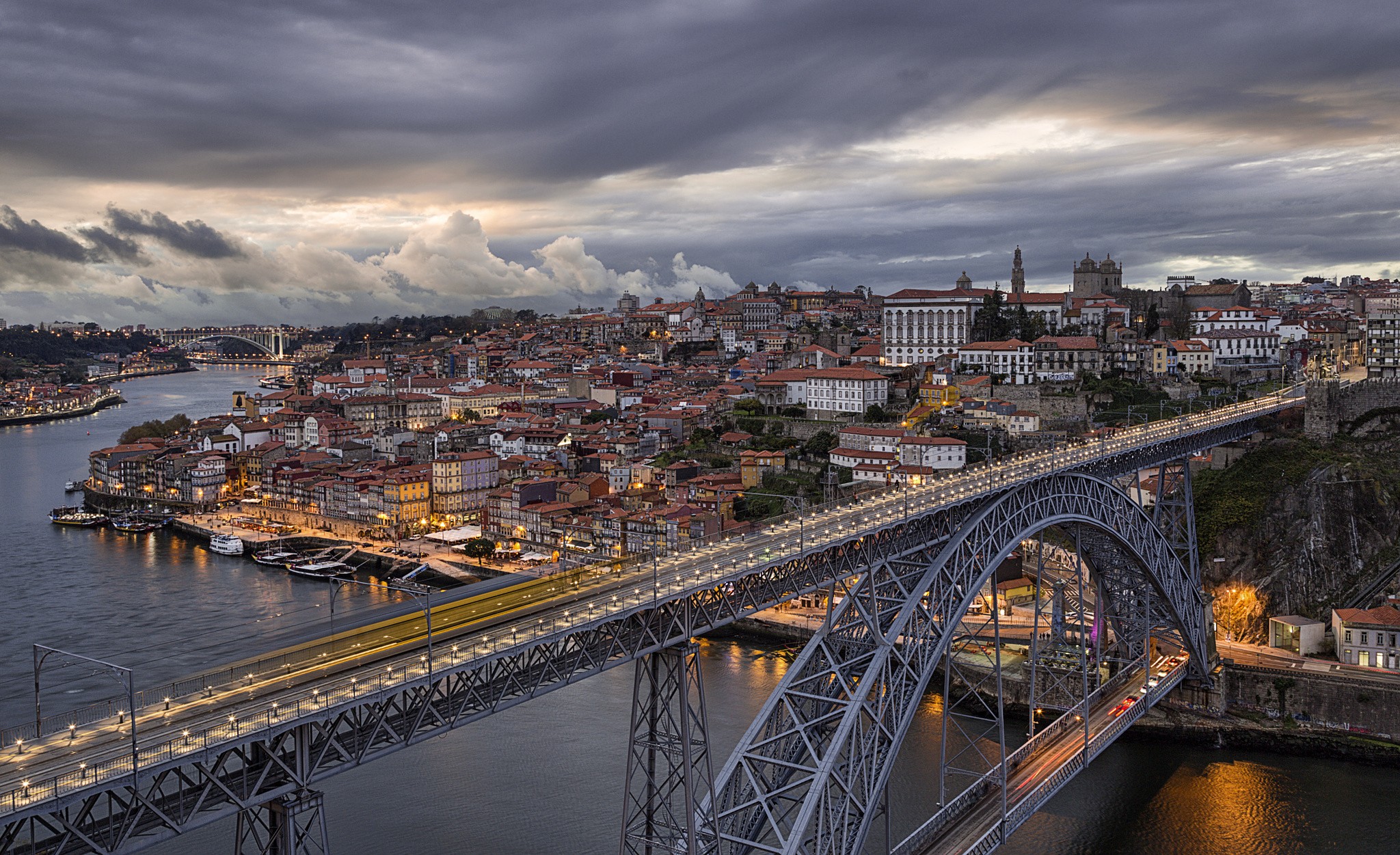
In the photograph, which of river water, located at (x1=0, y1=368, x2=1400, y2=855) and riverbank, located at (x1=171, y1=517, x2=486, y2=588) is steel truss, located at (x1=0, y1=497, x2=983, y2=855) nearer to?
river water, located at (x1=0, y1=368, x2=1400, y2=855)

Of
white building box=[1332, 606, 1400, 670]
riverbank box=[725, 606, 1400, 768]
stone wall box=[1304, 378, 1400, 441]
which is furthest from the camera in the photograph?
stone wall box=[1304, 378, 1400, 441]

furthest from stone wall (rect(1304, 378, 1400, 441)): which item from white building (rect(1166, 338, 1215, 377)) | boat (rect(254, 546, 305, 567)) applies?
boat (rect(254, 546, 305, 567))

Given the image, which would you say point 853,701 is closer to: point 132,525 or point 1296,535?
point 1296,535

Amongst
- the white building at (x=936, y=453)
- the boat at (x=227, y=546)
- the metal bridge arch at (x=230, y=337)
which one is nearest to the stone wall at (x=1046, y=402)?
the white building at (x=936, y=453)

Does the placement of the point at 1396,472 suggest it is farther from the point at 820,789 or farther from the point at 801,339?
the point at 801,339

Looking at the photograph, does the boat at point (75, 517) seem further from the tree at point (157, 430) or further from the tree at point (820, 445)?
the tree at point (820, 445)
